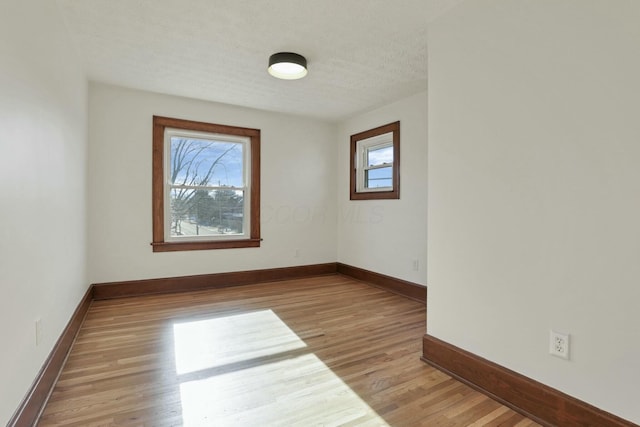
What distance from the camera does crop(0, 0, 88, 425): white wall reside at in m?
1.34

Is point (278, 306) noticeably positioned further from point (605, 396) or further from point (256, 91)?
point (605, 396)

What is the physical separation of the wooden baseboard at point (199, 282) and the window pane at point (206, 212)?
59 cm

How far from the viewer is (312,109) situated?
180 inches

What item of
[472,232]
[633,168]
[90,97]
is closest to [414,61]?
[472,232]

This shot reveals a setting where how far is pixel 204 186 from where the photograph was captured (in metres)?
4.35

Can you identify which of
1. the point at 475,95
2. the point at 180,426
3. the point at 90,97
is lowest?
the point at 180,426

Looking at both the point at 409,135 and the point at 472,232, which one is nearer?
the point at 472,232

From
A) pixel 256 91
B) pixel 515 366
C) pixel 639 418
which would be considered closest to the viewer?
pixel 639 418

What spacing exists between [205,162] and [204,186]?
327 millimetres

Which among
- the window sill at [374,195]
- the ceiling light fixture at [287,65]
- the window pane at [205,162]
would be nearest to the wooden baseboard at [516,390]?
the window sill at [374,195]

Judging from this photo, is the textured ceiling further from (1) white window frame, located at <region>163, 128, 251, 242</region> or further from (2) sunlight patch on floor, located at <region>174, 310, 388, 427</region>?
(2) sunlight patch on floor, located at <region>174, 310, 388, 427</region>

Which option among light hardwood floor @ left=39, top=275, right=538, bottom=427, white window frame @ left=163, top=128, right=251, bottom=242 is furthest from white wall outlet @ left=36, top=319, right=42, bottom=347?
white window frame @ left=163, top=128, right=251, bottom=242

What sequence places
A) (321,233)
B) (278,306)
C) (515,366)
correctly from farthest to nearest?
(321,233), (278,306), (515,366)

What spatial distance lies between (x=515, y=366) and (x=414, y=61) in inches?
101
